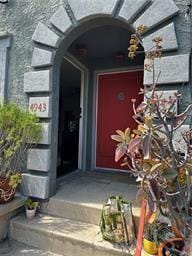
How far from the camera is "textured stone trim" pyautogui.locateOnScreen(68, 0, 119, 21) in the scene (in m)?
2.96

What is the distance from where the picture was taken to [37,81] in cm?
339

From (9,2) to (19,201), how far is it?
3.00m

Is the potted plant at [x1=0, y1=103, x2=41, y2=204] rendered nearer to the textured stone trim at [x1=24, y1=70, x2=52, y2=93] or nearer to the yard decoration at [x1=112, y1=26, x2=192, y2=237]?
the textured stone trim at [x1=24, y1=70, x2=52, y2=93]

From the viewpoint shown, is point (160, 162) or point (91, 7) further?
point (91, 7)

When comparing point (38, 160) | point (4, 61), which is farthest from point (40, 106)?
point (4, 61)

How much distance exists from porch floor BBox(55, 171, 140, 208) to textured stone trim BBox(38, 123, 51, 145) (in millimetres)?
769

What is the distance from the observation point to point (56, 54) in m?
3.34

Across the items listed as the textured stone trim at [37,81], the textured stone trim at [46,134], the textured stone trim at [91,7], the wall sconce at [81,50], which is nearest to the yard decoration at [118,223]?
the textured stone trim at [46,134]

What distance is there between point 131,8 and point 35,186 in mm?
2565

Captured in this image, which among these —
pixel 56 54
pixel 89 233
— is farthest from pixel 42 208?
pixel 56 54

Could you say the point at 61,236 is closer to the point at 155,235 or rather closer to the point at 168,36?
the point at 155,235

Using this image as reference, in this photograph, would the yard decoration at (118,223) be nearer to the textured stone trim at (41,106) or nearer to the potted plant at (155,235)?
the potted plant at (155,235)

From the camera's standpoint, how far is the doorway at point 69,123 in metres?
5.14

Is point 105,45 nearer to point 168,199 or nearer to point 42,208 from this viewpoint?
point 42,208
